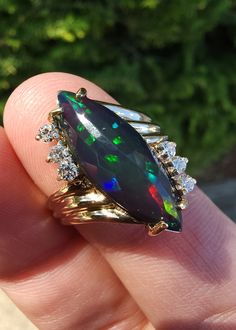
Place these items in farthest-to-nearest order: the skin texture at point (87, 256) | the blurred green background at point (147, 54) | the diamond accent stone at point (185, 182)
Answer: the blurred green background at point (147, 54) < the skin texture at point (87, 256) < the diamond accent stone at point (185, 182)

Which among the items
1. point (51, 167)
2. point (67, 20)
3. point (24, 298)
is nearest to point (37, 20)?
point (67, 20)

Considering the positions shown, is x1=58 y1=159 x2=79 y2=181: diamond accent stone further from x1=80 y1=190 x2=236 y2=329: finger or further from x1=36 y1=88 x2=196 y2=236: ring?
x1=80 y1=190 x2=236 y2=329: finger

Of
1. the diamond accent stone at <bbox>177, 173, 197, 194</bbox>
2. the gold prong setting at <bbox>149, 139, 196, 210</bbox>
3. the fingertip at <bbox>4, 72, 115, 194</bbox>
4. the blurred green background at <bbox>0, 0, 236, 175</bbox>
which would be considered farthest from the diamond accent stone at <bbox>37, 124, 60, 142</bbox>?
the blurred green background at <bbox>0, 0, 236, 175</bbox>

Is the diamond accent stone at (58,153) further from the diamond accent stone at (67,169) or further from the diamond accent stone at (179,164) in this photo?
the diamond accent stone at (179,164)

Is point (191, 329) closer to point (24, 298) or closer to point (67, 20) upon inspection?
point (24, 298)

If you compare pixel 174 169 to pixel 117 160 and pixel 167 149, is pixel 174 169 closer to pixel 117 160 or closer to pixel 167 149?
pixel 167 149

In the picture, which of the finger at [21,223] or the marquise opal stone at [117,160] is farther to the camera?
the finger at [21,223]

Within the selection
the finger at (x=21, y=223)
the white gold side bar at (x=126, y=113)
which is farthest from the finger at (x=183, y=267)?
the white gold side bar at (x=126, y=113)

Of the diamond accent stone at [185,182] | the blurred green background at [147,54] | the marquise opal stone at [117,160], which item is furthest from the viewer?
the blurred green background at [147,54]
